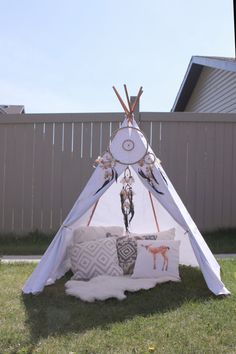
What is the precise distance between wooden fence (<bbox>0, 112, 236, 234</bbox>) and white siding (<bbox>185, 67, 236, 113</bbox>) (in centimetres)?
354

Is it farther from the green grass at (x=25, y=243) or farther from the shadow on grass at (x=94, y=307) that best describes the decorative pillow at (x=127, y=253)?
the green grass at (x=25, y=243)

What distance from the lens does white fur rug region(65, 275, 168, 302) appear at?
16.9 ft

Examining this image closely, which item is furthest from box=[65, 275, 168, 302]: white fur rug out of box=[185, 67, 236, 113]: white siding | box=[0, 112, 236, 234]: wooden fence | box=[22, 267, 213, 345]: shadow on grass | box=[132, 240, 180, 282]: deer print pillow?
box=[185, 67, 236, 113]: white siding

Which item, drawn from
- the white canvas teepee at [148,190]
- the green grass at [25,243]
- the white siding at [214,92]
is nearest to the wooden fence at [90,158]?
the green grass at [25,243]

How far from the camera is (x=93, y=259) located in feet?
20.0

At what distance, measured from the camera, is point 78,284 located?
223 inches

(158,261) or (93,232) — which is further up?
(93,232)

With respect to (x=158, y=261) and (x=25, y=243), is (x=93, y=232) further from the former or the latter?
(x=25, y=243)

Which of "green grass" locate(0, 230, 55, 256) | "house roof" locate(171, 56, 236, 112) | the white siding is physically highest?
"house roof" locate(171, 56, 236, 112)

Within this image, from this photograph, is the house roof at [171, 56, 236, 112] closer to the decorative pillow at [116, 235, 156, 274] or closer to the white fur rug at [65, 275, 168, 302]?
the decorative pillow at [116, 235, 156, 274]

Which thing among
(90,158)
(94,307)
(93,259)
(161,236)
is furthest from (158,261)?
(90,158)

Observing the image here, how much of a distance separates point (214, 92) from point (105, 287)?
9.69m

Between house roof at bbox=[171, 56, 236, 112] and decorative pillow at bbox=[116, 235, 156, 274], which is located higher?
house roof at bbox=[171, 56, 236, 112]

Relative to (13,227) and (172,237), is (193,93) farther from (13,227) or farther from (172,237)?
(172,237)
